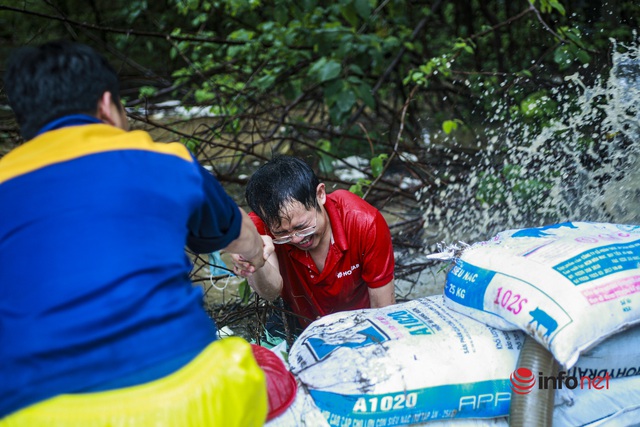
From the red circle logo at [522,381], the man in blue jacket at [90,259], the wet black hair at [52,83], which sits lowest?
the red circle logo at [522,381]

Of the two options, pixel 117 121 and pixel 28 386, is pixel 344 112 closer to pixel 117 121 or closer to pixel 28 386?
pixel 117 121

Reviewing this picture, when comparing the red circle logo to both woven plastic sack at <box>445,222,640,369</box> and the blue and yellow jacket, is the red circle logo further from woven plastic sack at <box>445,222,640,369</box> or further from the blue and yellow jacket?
the blue and yellow jacket

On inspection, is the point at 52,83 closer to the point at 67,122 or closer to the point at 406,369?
the point at 67,122

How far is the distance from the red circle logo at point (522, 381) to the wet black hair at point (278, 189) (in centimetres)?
95

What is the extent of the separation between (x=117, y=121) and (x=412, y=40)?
444 cm

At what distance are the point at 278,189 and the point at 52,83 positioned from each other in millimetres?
1110

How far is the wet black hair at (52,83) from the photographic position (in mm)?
1451

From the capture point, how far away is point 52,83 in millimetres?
1448

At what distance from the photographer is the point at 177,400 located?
1.31m

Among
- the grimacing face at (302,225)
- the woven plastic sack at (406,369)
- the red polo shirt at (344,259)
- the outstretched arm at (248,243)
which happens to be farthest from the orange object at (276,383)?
the red polo shirt at (344,259)

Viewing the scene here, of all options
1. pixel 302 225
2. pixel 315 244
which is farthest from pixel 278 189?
pixel 315 244

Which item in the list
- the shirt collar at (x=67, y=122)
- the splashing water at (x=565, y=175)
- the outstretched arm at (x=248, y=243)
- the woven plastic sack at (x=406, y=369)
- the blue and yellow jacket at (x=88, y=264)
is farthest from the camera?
the splashing water at (x=565, y=175)

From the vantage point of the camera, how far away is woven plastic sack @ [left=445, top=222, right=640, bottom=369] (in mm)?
1891

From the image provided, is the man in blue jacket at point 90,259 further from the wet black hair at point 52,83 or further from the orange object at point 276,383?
the orange object at point 276,383
